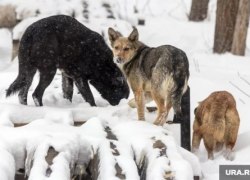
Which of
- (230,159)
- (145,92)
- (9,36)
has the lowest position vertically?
(9,36)

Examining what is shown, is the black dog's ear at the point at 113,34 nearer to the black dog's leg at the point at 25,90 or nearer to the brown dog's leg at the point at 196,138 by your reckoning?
the black dog's leg at the point at 25,90

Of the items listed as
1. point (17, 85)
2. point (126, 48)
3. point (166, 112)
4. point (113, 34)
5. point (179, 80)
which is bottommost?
point (17, 85)

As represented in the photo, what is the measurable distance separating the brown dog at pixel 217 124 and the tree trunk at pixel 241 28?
7.51 meters

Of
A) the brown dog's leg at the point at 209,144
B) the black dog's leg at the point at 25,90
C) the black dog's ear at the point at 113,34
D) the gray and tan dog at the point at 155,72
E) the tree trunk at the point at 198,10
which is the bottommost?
the tree trunk at the point at 198,10

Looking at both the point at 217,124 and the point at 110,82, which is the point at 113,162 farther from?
the point at 110,82

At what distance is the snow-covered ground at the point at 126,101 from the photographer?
16.1 feet

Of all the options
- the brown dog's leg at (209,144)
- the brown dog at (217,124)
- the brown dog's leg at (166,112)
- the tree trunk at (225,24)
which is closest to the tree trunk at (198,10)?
the tree trunk at (225,24)

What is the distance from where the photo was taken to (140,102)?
21.3 feet

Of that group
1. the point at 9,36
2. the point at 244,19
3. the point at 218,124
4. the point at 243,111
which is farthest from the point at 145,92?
the point at 9,36

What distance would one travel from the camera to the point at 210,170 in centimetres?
590

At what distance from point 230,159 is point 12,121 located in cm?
255

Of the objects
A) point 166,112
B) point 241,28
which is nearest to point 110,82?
point 166,112

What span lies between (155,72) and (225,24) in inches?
327

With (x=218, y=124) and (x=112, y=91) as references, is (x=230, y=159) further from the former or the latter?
(x=112, y=91)
